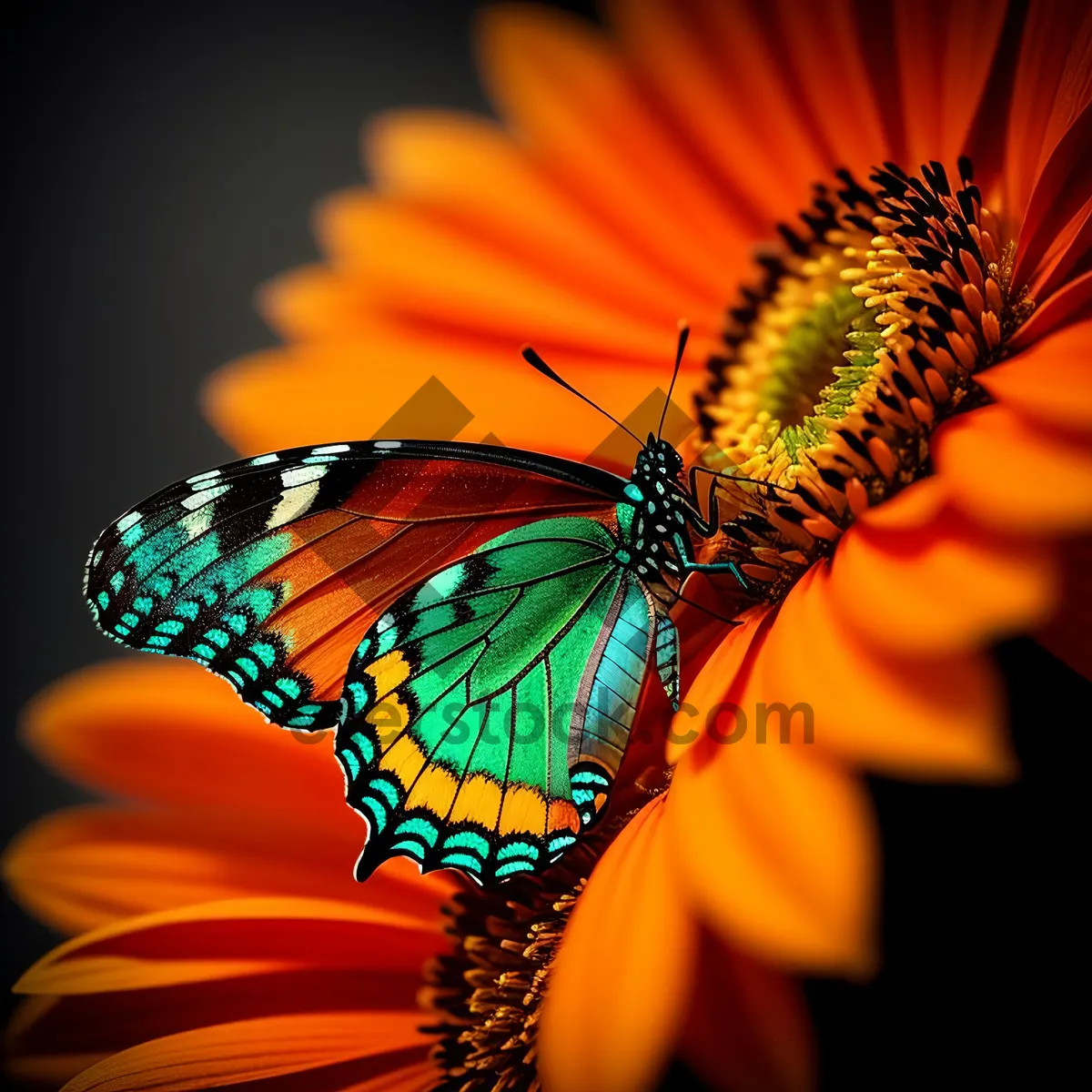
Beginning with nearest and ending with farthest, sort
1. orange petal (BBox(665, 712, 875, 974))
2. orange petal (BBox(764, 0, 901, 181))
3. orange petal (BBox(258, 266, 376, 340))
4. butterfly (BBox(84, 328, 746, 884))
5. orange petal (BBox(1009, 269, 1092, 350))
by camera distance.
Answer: orange petal (BBox(665, 712, 875, 974))
orange petal (BBox(1009, 269, 1092, 350))
butterfly (BBox(84, 328, 746, 884))
orange petal (BBox(764, 0, 901, 181))
orange petal (BBox(258, 266, 376, 340))

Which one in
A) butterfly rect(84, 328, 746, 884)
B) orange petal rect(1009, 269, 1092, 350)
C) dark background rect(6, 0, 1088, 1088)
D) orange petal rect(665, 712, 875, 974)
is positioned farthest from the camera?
dark background rect(6, 0, 1088, 1088)

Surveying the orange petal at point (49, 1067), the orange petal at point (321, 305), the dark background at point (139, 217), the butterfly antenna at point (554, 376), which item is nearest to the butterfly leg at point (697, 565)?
the butterfly antenna at point (554, 376)

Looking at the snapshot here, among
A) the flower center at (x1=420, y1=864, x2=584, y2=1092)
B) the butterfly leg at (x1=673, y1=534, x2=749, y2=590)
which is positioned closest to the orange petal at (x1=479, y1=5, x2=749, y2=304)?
the butterfly leg at (x1=673, y1=534, x2=749, y2=590)

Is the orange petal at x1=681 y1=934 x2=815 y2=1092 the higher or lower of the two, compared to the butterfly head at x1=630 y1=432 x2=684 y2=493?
lower

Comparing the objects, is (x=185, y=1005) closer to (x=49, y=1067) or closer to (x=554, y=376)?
(x=49, y=1067)

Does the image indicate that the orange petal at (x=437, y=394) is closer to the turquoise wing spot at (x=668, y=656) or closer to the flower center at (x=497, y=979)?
the turquoise wing spot at (x=668, y=656)

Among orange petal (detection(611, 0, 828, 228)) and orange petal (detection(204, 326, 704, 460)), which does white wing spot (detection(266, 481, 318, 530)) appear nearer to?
orange petal (detection(204, 326, 704, 460))

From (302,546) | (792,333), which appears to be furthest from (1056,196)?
(302,546)
